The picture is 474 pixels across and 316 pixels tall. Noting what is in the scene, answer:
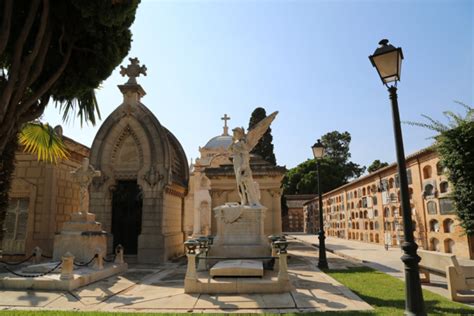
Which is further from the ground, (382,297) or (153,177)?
(153,177)

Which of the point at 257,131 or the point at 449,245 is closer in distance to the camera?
the point at 257,131

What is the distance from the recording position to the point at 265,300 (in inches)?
257

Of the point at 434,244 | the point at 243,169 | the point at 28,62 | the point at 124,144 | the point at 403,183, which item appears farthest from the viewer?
the point at 434,244

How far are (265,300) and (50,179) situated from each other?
11936 millimetres

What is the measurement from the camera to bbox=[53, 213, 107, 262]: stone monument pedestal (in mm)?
10305

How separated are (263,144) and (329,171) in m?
30.4

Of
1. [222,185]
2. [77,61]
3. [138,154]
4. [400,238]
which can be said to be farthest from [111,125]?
[400,238]

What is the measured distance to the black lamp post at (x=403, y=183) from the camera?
13.8 ft

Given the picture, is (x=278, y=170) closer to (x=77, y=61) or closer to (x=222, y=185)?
(x=222, y=185)

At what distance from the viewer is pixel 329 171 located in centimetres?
5634

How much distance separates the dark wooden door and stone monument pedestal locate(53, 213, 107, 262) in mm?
4006

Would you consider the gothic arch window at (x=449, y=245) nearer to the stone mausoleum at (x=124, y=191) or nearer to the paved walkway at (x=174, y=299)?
the stone mausoleum at (x=124, y=191)

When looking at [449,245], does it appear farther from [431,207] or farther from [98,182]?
[98,182]

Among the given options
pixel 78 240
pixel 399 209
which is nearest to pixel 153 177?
pixel 78 240
